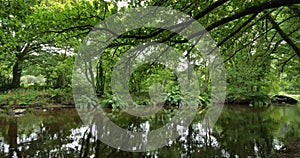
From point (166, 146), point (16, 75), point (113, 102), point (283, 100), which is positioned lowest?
point (283, 100)

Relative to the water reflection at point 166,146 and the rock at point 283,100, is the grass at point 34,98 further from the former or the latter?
the rock at point 283,100

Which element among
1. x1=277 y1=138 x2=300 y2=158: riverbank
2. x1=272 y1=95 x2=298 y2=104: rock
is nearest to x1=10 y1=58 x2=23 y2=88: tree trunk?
x1=277 y1=138 x2=300 y2=158: riverbank

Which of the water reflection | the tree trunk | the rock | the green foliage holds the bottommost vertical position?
the rock

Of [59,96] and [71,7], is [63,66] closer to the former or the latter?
[59,96]

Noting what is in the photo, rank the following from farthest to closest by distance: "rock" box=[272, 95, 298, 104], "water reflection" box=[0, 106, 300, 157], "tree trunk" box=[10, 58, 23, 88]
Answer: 1. "rock" box=[272, 95, 298, 104]
2. "tree trunk" box=[10, 58, 23, 88]
3. "water reflection" box=[0, 106, 300, 157]

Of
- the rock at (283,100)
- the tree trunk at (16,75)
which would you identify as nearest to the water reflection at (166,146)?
the tree trunk at (16,75)

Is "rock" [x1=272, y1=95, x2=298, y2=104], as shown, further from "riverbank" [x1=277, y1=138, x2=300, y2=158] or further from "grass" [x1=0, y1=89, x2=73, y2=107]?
"riverbank" [x1=277, y1=138, x2=300, y2=158]

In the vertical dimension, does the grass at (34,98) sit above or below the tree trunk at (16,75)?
below

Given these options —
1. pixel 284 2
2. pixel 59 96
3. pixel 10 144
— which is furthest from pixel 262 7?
pixel 59 96

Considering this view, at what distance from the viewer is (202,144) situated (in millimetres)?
4922

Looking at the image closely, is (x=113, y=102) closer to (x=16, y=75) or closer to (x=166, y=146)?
(x=16, y=75)

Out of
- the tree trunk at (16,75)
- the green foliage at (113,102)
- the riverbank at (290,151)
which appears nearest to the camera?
the riverbank at (290,151)

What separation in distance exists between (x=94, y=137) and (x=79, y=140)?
1.44ft

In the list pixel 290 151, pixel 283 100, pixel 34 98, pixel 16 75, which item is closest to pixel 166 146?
pixel 290 151
